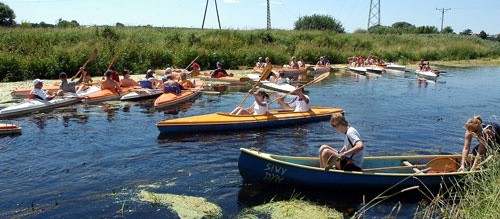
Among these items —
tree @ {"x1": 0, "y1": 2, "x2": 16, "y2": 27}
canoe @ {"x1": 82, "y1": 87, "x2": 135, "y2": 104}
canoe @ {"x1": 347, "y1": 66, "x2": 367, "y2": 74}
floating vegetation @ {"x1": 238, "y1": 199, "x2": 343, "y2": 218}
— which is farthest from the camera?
tree @ {"x1": 0, "y1": 2, "x2": 16, "y2": 27}

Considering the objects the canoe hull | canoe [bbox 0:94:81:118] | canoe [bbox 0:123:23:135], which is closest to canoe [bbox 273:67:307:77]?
canoe [bbox 0:94:81:118]

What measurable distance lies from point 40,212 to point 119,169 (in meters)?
2.24

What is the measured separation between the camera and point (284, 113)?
1304 centimetres

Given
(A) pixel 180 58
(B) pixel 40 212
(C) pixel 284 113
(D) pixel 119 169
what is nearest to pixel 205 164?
(D) pixel 119 169

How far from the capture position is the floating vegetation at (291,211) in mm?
6816

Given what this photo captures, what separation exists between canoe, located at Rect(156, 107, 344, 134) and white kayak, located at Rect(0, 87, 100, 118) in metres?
5.21

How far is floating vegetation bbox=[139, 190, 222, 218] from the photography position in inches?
269

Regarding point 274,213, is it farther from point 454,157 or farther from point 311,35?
point 311,35

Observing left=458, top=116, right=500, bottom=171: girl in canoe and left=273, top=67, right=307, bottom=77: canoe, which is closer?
left=458, top=116, right=500, bottom=171: girl in canoe

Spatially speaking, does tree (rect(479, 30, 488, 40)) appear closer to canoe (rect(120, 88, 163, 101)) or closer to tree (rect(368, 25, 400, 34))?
tree (rect(368, 25, 400, 34))

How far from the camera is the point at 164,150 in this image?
10.3m

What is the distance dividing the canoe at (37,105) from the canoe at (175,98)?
2.98 metres

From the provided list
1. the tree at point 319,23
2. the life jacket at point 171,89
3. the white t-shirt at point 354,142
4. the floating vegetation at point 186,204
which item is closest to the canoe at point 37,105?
the life jacket at point 171,89

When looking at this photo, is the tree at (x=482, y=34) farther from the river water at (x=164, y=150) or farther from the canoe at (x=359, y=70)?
the river water at (x=164, y=150)
